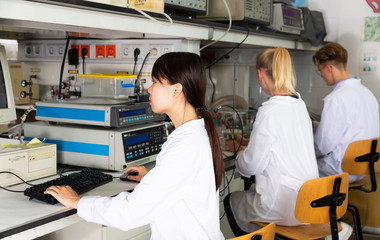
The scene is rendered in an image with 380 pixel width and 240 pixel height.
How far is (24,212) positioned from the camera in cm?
137

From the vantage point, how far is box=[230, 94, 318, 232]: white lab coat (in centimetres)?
207

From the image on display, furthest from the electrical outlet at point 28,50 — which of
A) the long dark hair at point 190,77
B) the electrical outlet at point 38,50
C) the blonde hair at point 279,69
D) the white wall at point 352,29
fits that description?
the white wall at point 352,29

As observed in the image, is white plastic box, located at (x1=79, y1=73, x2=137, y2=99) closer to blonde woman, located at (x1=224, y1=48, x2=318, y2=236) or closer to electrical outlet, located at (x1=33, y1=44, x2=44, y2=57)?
electrical outlet, located at (x1=33, y1=44, x2=44, y2=57)

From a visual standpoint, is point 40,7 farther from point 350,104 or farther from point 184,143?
point 350,104

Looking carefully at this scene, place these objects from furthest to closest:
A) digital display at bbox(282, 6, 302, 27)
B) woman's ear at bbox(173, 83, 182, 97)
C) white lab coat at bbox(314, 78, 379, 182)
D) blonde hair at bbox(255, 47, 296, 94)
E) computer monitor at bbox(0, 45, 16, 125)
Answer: digital display at bbox(282, 6, 302, 27) < white lab coat at bbox(314, 78, 379, 182) < blonde hair at bbox(255, 47, 296, 94) < computer monitor at bbox(0, 45, 16, 125) < woman's ear at bbox(173, 83, 182, 97)

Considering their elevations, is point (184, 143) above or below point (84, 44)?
below

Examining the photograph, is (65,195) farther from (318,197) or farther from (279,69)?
(279,69)

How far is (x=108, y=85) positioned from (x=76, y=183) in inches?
29.3

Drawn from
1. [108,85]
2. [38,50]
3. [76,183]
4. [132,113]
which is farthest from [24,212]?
[38,50]

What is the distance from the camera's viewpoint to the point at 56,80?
8.94 ft

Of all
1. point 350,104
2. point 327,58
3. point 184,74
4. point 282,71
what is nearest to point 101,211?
point 184,74

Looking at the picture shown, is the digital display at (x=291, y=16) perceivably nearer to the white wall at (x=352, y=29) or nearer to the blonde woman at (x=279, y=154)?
the white wall at (x=352, y=29)

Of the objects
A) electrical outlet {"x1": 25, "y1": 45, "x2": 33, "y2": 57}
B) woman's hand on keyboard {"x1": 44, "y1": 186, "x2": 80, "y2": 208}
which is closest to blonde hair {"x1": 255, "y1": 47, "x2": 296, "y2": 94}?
woman's hand on keyboard {"x1": 44, "y1": 186, "x2": 80, "y2": 208}

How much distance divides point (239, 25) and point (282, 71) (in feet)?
2.12
